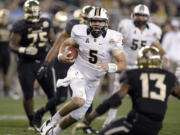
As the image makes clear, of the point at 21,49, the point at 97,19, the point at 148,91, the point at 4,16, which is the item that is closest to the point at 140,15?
the point at 21,49

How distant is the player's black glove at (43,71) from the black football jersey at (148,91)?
102 inches

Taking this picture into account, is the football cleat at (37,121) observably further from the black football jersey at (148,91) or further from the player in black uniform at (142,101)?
the black football jersey at (148,91)

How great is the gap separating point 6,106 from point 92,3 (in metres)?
5.01

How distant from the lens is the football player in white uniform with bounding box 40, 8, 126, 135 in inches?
253

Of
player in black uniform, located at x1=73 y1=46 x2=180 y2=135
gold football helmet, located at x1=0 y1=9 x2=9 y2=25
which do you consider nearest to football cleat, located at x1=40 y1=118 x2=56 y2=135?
player in black uniform, located at x1=73 y1=46 x2=180 y2=135

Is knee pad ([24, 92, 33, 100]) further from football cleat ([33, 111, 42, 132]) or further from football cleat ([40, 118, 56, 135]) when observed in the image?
football cleat ([40, 118, 56, 135])

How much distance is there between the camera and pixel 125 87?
4.93 meters

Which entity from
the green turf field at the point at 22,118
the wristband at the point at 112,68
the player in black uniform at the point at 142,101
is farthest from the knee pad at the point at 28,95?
the player in black uniform at the point at 142,101

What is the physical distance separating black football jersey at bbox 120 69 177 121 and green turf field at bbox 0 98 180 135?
2.90 meters

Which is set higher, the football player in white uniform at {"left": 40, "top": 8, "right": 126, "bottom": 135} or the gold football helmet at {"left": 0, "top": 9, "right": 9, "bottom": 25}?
the football player in white uniform at {"left": 40, "top": 8, "right": 126, "bottom": 135}

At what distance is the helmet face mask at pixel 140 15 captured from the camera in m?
8.77

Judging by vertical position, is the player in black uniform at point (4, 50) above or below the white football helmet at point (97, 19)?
below

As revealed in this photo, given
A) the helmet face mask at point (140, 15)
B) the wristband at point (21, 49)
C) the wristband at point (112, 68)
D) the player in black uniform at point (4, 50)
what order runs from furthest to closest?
the player in black uniform at point (4, 50)
the helmet face mask at point (140, 15)
the wristband at point (21, 49)
the wristband at point (112, 68)

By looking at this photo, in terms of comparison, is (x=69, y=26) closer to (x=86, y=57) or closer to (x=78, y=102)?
(x=86, y=57)
